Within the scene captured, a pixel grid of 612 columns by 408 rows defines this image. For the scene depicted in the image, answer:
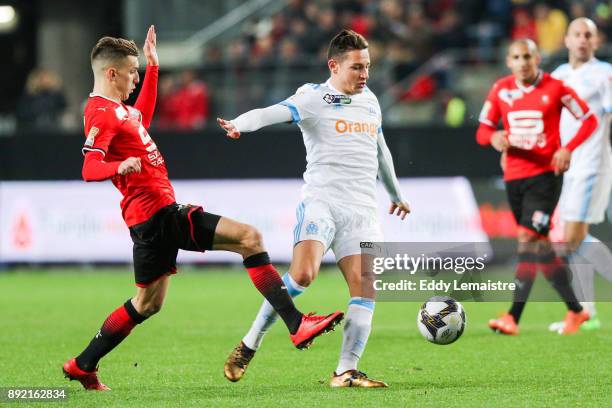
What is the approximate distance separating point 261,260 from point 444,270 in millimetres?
1219

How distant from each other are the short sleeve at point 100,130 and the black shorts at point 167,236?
1.70 ft

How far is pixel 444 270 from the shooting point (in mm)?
7070

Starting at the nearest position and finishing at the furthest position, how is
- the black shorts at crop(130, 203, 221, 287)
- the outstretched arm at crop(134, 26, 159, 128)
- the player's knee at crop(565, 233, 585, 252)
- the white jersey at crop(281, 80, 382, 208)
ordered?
the black shorts at crop(130, 203, 221, 287), the white jersey at crop(281, 80, 382, 208), the outstretched arm at crop(134, 26, 159, 128), the player's knee at crop(565, 233, 585, 252)

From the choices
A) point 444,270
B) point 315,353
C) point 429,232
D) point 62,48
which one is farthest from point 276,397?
point 62,48

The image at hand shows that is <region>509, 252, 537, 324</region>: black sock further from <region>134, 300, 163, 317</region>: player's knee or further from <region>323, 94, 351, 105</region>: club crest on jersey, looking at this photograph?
<region>134, 300, 163, 317</region>: player's knee

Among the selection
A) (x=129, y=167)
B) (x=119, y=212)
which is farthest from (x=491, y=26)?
(x=129, y=167)

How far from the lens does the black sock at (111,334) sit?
671 centimetres

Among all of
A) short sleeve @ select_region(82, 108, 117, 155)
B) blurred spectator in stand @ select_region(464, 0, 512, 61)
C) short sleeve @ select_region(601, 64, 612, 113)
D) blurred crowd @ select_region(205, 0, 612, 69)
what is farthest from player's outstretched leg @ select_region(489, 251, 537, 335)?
blurred spectator in stand @ select_region(464, 0, 512, 61)

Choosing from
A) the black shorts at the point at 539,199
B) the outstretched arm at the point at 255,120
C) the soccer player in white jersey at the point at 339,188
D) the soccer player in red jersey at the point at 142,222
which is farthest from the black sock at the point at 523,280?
the soccer player in red jersey at the point at 142,222

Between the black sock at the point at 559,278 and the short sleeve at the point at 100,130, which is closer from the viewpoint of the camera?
the short sleeve at the point at 100,130

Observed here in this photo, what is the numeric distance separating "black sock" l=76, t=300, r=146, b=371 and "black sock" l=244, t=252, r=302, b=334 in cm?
77

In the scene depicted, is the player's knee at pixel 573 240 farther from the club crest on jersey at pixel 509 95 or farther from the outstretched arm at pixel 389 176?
the outstretched arm at pixel 389 176

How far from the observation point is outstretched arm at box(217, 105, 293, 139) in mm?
6504

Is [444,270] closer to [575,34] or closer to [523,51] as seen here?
[523,51]
